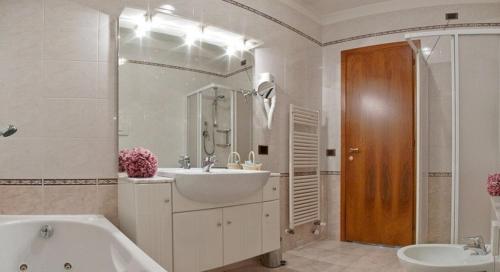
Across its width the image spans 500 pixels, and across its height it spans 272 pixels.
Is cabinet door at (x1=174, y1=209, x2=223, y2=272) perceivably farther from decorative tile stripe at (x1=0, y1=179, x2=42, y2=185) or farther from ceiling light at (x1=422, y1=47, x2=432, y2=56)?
ceiling light at (x1=422, y1=47, x2=432, y2=56)

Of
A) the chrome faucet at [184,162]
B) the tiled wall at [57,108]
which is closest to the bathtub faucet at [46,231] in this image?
the tiled wall at [57,108]

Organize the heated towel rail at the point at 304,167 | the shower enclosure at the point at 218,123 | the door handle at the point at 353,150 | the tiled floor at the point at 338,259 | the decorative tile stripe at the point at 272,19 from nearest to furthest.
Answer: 1. the shower enclosure at the point at 218,123
2. the tiled floor at the point at 338,259
3. the decorative tile stripe at the point at 272,19
4. the heated towel rail at the point at 304,167
5. the door handle at the point at 353,150

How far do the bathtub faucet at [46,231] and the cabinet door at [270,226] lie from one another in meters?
1.35

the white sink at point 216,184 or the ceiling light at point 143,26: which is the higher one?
the ceiling light at point 143,26

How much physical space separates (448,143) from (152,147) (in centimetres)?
195

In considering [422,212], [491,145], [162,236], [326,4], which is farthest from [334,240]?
[326,4]

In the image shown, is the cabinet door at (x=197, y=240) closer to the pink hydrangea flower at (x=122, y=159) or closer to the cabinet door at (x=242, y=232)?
the cabinet door at (x=242, y=232)

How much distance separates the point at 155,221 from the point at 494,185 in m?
1.93

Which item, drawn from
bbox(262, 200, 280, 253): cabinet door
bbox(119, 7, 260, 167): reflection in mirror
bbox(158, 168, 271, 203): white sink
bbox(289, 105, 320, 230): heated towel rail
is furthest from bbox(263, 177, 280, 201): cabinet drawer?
bbox(289, 105, 320, 230): heated towel rail

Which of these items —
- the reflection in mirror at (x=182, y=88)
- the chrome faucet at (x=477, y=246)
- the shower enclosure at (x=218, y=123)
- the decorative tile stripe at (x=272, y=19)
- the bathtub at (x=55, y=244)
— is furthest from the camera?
the decorative tile stripe at (x=272, y=19)

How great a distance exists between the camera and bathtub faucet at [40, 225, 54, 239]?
170 centimetres

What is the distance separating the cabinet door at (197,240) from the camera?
1859mm

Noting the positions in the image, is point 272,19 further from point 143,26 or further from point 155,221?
point 155,221

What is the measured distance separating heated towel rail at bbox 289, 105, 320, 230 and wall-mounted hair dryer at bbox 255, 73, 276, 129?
27cm
